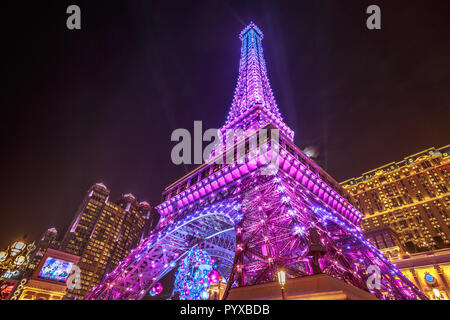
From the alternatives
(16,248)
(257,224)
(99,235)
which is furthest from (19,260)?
(99,235)

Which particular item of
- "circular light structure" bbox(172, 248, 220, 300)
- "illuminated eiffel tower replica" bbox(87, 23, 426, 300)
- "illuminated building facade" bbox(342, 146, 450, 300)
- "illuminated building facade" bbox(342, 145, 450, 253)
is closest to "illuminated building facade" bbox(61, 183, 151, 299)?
"illuminated eiffel tower replica" bbox(87, 23, 426, 300)

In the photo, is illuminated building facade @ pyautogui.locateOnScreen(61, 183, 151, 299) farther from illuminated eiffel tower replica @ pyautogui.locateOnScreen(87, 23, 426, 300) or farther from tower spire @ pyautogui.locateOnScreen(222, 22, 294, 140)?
tower spire @ pyautogui.locateOnScreen(222, 22, 294, 140)

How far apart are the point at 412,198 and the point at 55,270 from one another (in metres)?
87.8

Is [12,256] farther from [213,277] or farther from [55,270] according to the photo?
[55,270]

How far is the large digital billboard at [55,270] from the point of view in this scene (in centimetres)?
4134

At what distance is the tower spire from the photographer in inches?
1371

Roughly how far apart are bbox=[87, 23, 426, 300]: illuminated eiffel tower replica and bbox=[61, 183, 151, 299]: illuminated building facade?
86.9 meters

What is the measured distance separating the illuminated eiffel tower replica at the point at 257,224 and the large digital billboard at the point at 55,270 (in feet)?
81.3

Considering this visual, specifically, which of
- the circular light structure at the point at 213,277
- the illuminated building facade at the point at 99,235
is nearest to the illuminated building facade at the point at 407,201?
the circular light structure at the point at 213,277

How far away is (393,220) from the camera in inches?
2579

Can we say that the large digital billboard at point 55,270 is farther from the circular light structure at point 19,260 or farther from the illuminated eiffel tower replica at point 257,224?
the illuminated eiffel tower replica at point 257,224

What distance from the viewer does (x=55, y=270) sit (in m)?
42.4
